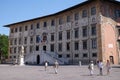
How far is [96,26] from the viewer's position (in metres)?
38.2

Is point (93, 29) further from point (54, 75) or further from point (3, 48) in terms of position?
point (3, 48)

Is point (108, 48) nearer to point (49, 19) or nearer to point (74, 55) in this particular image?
point (74, 55)

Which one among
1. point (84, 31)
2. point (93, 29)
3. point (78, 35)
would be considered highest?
point (93, 29)

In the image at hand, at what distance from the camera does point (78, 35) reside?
138ft

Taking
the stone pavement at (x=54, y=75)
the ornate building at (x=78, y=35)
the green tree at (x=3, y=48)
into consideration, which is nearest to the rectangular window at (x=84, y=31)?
the ornate building at (x=78, y=35)

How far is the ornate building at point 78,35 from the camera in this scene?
125ft

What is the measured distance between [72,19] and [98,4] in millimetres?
7206

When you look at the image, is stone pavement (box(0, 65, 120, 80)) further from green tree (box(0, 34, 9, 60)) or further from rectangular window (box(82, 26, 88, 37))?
green tree (box(0, 34, 9, 60))

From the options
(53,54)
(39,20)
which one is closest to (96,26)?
(53,54)

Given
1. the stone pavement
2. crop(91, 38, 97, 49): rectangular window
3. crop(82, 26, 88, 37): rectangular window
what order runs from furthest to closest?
crop(82, 26, 88, 37): rectangular window → crop(91, 38, 97, 49): rectangular window → the stone pavement

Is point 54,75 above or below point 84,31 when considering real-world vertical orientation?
below

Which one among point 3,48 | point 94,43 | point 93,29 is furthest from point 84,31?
point 3,48

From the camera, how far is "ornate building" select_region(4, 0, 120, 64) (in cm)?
3797

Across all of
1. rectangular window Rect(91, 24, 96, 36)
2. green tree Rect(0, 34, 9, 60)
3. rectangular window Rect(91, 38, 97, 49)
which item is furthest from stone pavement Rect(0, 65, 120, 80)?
green tree Rect(0, 34, 9, 60)
